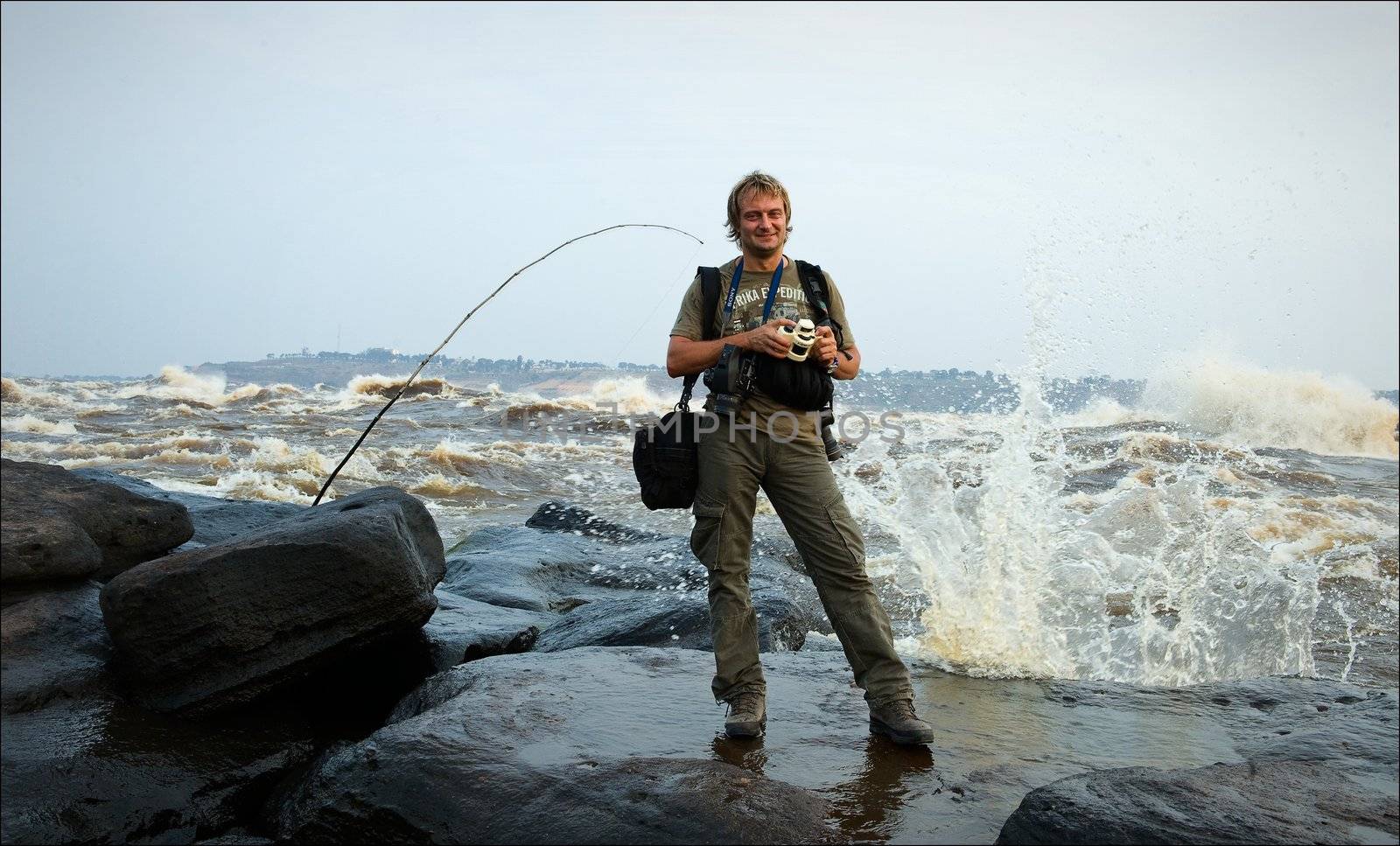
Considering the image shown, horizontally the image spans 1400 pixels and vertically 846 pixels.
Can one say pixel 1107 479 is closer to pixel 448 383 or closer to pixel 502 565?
pixel 502 565

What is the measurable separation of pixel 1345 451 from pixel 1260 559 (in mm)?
18876

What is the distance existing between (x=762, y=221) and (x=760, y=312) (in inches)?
13.4

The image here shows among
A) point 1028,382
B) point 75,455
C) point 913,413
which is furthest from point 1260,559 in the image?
point 75,455

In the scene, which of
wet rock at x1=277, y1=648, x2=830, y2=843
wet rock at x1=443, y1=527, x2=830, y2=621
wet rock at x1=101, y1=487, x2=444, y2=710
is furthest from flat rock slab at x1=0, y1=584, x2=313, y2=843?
wet rock at x1=443, y1=527, x2=830, y2=621

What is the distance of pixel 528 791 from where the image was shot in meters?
2.91

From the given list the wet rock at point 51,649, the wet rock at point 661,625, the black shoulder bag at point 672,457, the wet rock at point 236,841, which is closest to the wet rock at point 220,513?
the wet rock at point 51,649

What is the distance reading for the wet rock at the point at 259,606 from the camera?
341cm

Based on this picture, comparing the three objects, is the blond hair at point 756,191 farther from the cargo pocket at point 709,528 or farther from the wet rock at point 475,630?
the wet rock at point 475,630

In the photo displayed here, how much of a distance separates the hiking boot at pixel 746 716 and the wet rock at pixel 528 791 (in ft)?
0.47

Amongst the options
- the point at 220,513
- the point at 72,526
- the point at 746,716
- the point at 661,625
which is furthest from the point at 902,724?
the point at 220,513

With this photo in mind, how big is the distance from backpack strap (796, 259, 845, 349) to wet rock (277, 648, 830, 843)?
1626 mm

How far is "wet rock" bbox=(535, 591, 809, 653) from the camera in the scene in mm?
5262

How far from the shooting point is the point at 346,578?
367cm

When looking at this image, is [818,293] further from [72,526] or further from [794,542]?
[72,526]
